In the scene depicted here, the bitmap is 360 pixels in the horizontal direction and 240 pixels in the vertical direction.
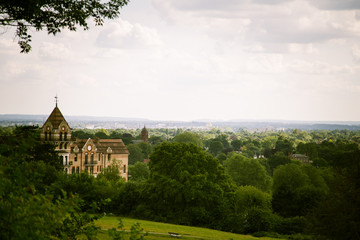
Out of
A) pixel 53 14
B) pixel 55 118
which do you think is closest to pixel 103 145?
pixel 55 118

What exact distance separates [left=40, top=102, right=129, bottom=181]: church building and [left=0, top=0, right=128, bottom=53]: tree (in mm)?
41875

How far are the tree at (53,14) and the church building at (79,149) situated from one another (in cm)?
4188

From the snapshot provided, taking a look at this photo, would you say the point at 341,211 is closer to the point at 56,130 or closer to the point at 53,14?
the point at 53,14

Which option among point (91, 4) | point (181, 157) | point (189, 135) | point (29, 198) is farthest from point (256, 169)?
point (189, 135)

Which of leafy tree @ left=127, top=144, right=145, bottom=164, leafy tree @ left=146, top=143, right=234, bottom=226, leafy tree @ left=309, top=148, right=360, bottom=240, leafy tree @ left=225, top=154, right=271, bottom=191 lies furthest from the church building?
leafy tree @ left=309, top=148, right=360, bottom=240

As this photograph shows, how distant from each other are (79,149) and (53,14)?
5218 cm

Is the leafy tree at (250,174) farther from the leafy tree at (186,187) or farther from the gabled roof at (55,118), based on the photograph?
the gabled roof at (55,118)

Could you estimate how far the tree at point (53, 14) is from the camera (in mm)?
13656

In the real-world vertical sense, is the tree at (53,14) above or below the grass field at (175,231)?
above

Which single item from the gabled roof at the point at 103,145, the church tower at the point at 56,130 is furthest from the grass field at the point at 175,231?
the gabled roof at the point at 103,145

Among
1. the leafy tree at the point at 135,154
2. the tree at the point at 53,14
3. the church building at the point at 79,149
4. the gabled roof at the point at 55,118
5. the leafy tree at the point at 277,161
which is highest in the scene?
the tree at the point at 53,14

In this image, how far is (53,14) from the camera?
14.3m

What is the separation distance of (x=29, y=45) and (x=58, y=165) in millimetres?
30810

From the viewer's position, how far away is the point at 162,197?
3862 cm
